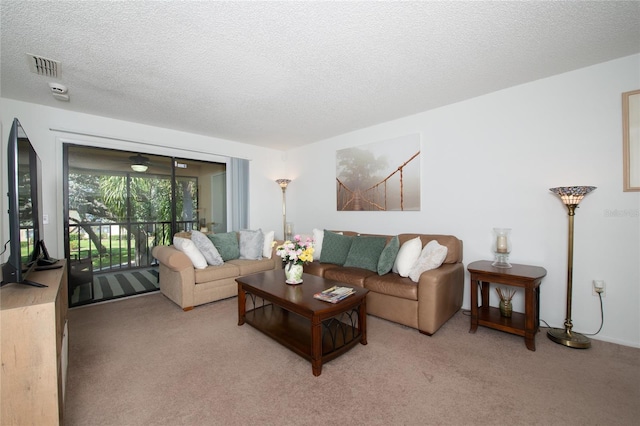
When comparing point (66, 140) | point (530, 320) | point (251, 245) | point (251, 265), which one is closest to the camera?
point (530, 320)

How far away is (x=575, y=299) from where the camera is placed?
2508 millimetres

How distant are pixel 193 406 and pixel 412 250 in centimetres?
235

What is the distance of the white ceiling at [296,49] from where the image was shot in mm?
1704

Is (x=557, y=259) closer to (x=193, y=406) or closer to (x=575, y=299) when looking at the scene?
(x=575, y=299)

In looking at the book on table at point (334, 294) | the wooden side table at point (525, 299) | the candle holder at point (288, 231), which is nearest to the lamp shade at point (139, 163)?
the candle holder at point (288, 231)

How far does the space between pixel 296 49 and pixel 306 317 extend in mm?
2091

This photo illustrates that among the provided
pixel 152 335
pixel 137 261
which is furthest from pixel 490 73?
pixel 137 261

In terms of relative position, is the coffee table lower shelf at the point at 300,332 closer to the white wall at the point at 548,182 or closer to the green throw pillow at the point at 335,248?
the green throw pillow at the point at 335,248

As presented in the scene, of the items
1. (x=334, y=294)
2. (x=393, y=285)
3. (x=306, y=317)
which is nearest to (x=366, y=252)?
(x=393, y=285)

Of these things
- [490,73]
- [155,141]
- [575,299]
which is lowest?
[575,299]

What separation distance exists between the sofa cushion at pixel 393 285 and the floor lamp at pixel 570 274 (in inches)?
50.0

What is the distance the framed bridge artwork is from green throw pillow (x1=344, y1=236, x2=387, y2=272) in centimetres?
69

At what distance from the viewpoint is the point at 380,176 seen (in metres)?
3.95

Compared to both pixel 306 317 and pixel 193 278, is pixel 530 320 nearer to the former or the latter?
pixel 306 317
